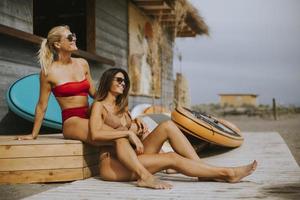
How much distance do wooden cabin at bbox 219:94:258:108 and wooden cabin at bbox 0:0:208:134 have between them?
13133mm

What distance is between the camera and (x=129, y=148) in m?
3.55

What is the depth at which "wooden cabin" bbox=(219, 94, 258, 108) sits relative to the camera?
89.9ft

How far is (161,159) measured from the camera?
3604 mm

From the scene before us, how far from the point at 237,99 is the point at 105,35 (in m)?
19.8

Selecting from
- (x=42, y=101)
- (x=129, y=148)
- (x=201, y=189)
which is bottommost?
(x=201, y=189)

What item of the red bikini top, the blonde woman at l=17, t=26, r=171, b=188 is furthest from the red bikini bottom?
the red bikini top

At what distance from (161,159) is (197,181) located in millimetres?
424

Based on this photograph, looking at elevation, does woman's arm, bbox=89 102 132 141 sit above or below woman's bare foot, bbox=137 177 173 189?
above

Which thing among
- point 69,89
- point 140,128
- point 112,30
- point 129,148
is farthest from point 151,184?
point 112,30

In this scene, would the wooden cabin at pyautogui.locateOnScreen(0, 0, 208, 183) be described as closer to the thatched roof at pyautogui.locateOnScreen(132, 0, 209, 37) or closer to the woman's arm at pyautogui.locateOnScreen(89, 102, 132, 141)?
the thatched roof at pyautogui.locateOnScreen(132, 0, 209, 37)

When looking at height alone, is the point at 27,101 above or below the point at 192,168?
above

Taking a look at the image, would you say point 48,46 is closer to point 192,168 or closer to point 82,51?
point 192,168

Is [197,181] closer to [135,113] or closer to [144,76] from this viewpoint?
[135,113]

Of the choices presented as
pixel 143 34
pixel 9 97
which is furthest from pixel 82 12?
pixel 9 97
